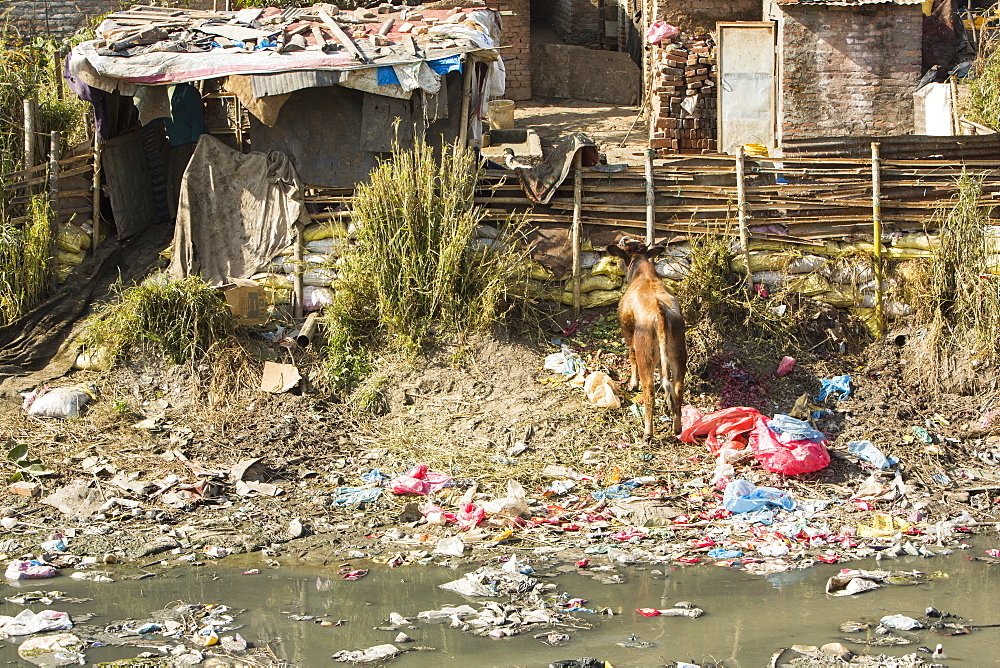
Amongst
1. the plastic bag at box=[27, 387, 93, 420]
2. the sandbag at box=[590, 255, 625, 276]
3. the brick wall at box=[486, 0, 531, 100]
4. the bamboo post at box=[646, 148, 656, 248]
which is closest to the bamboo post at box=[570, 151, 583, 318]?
the sandbag at box=[590, 255, 625, 276]

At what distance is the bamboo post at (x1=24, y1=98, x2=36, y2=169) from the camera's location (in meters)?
10.2

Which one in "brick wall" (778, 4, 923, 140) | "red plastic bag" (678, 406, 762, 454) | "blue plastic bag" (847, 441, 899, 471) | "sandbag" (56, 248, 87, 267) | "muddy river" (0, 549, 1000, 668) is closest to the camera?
"muddy river" (0, 549, 1000, 668)

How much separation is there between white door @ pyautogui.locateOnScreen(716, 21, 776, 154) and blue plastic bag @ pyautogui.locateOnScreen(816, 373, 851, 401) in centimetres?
669

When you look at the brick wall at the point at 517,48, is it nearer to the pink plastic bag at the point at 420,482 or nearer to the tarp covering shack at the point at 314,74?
the tarp covering shack at the point at 314,74

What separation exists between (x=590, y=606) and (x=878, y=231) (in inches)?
210

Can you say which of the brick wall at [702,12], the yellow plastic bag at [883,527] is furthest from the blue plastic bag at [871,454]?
the brick wall at [702,12]

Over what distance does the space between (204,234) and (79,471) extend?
2.91m

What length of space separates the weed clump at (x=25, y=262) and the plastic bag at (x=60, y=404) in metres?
1.20

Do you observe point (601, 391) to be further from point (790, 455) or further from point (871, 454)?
point (871, 454)

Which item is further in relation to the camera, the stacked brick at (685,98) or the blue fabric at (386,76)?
the stacked brick at (685,98)

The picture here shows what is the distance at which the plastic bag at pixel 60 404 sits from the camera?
880 centimetres

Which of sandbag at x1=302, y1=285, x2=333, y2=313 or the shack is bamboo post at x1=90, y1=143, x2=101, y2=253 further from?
sandbag at x1=302, y1=285, x2=333, y2=313

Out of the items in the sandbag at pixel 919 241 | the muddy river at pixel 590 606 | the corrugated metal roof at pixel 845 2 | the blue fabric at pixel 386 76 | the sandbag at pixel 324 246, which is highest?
the corrugated metal roof at pixel 845 2

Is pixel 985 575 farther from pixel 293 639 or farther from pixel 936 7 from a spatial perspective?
pixel 936 7
